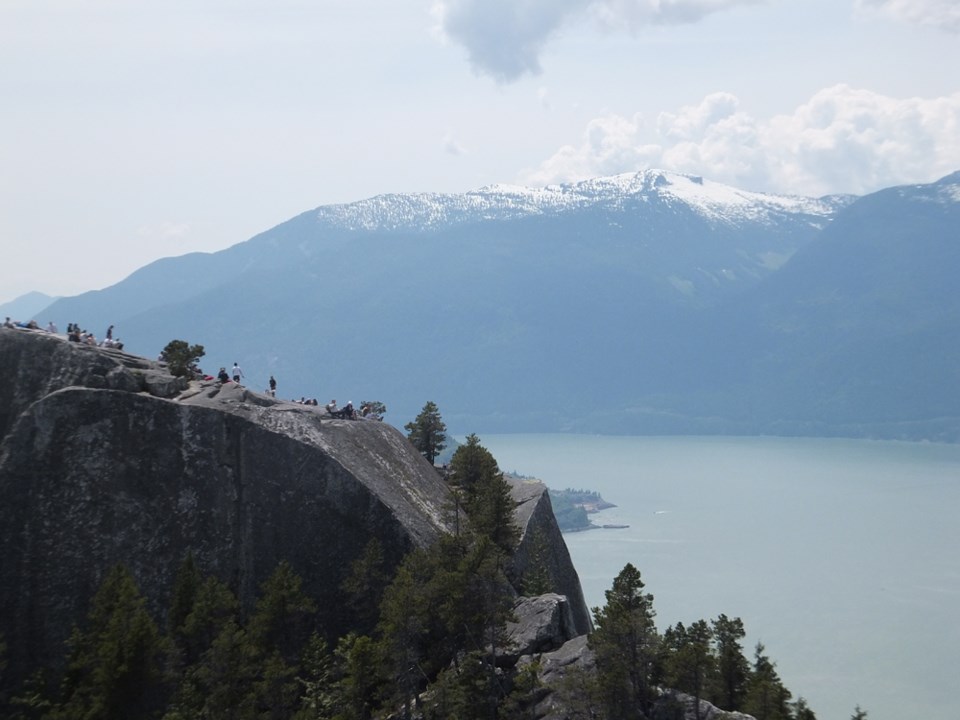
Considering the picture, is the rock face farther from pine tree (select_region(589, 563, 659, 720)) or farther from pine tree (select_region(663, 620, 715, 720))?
pine tree (select_region(589, 563, 659, 720))

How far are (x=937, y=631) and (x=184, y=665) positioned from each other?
14863 cm

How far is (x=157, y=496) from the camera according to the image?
158ft

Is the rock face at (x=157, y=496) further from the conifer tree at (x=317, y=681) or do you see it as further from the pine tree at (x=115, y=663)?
the pine tree at (x=115, y=663)

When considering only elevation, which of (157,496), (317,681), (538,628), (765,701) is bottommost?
(765,701)

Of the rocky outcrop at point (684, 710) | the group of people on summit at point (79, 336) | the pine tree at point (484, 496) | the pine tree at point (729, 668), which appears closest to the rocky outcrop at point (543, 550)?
the pine tree at point (484, 496)

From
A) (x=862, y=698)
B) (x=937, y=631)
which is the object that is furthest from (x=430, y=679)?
(x=937, y=631)

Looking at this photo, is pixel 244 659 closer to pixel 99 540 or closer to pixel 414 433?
pixel 99 540

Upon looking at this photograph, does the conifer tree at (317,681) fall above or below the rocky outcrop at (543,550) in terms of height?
below

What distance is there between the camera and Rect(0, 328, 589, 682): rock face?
46.4 m

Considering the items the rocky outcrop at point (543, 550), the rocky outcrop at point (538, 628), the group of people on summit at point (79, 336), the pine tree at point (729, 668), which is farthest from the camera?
the rocky outcrop at point (543, 550)

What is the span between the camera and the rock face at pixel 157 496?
46438 millimetres

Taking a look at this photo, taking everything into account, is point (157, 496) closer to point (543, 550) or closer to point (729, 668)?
point (543, 550)

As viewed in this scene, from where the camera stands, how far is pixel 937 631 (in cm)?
16400

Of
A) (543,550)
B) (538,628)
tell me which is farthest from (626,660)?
(543,550)
